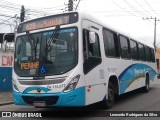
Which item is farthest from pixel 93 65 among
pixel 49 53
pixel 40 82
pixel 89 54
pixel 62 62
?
pixel 40 82

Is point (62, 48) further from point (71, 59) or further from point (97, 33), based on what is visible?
point (97, 33)

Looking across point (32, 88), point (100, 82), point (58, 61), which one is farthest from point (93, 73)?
point (32, 88)

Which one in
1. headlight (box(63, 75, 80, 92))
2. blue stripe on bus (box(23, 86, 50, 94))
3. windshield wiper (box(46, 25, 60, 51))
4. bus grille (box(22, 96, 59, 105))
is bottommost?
bus grille (box(22, 96, 59, 105))

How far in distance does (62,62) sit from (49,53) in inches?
21.5

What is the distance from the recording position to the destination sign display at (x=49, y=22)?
9113mm

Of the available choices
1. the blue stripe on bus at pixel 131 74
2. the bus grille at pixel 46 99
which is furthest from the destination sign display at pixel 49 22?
the blue stripe on bus at pixel 131 74

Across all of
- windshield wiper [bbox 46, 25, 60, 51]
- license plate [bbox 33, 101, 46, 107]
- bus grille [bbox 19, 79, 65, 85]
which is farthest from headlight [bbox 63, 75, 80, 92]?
windshield wiper [bbox 46, 25, 60, 51]

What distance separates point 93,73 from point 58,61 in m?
1.24

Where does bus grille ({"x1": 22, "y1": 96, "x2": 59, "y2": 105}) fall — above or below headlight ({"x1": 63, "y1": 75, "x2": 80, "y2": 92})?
below

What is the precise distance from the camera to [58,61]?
8.71 metres

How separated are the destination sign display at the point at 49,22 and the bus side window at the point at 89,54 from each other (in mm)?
557

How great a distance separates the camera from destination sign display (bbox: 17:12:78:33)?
9113mm

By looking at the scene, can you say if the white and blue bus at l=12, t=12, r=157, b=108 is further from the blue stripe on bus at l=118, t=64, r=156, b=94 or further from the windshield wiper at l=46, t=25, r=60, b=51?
the blue stripe on bus at l=118, t=64, r=156, b=94

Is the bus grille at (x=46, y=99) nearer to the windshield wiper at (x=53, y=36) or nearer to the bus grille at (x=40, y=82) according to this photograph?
the bus grille at (x=40, y=82)
